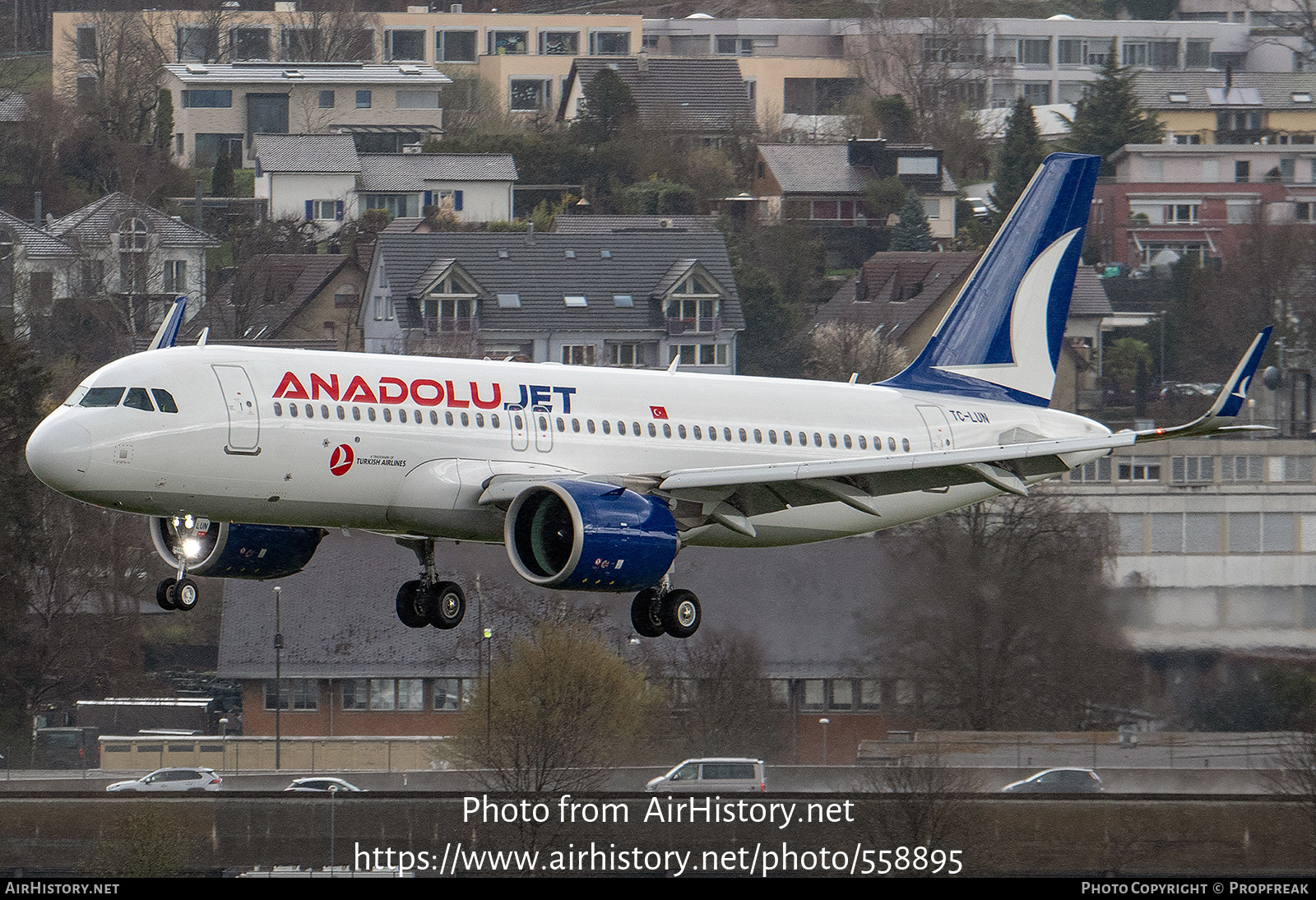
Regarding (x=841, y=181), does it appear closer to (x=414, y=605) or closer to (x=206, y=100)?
(x=206, y=100)

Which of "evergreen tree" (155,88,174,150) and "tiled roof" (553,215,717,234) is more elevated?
"evergreen tree" (155,88,174,150)

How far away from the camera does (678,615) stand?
43.7 meters

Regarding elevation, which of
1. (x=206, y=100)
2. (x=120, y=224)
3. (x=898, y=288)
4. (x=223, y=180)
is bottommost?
(x=898, y=288)

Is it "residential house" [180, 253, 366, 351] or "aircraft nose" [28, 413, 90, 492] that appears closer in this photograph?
"aircraft nose" [28, 413, 90, 492]

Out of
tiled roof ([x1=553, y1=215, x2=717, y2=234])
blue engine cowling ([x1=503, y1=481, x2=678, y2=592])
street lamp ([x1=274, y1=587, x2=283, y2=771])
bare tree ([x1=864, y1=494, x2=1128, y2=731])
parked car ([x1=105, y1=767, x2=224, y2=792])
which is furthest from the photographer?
tiled roof ([x1=553, y1=215, x2=717, y2=234])

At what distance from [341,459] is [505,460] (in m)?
3.50

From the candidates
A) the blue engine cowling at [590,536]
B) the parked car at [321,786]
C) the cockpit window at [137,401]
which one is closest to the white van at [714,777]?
the parked car at [321,786]

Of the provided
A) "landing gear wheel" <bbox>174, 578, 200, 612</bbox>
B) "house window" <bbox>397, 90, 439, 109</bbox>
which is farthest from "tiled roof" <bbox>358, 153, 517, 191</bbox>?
"landing gear wheel" <bbox>174, 578, 200, 612</bbox>

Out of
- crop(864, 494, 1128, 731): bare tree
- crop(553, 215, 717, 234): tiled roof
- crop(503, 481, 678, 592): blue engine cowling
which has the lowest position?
crop(864, 494, 1128, 731): bare tree

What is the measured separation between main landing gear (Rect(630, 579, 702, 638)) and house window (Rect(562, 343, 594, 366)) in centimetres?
8516

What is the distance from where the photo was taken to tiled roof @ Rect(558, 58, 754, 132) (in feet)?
619

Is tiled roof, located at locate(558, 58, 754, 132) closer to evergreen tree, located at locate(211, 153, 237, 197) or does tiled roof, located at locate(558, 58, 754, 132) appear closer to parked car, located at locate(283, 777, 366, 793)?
evergreen tree, located at locate(211, 153, 237, 197)

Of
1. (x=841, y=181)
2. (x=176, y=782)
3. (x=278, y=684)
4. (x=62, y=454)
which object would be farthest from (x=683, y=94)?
(x=62, y=454)

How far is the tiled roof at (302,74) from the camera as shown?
590 feet
